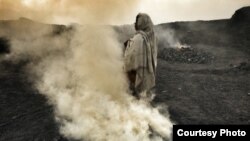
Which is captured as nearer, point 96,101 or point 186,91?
point 96,101

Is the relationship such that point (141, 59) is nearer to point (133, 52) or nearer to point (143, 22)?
point (133, 52)

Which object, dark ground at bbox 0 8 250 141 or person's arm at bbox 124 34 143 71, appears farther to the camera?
dark ground at bbox 0 8 250 141

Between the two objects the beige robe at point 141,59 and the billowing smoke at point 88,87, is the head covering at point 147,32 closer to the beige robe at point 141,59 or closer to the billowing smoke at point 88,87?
the beige robe at point 141,59

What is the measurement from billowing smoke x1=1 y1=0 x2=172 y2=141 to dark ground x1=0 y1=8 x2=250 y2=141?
362mm

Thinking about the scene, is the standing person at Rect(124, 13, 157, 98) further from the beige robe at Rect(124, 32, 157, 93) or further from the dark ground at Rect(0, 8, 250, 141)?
the dark ground at Rect(0, 8, 250, 141)

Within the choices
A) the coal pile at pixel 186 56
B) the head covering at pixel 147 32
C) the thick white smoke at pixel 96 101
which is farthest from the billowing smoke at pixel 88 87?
the coal pile at pixel 186 56

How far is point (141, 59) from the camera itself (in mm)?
8555

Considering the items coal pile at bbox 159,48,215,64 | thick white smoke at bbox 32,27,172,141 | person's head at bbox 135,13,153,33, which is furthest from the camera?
coal pile at bbox 159,48,215,64

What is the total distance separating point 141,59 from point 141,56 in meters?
0.06

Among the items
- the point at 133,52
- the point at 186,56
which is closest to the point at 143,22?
the point at 133,52

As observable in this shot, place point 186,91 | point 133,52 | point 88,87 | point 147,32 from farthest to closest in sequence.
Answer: point 186,91 → point 88,87 → point 147,32 → point 133,52

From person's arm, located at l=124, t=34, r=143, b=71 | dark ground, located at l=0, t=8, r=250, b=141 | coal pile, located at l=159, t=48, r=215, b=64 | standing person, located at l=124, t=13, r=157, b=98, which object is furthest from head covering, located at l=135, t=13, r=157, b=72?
coal pile, located at l=159, t=48, r=215, b=64

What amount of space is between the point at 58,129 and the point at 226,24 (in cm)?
1502

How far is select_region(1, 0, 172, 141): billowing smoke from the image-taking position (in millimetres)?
7754
